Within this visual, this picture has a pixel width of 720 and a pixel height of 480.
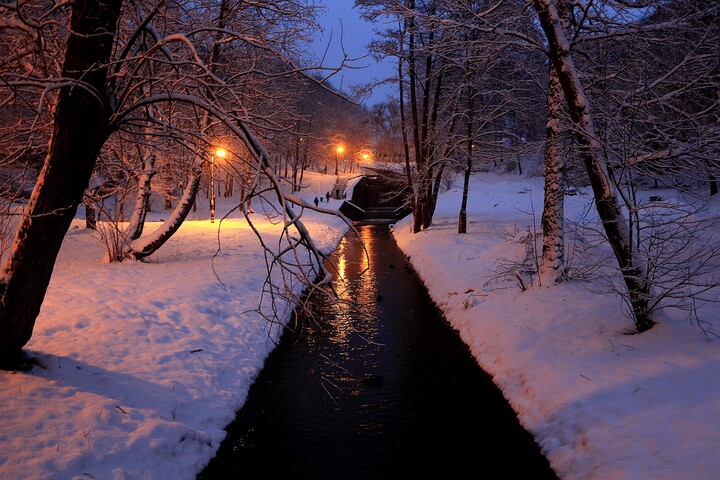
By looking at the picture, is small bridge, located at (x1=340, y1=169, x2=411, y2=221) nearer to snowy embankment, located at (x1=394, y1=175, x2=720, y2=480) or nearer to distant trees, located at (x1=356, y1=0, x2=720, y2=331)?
distant trees, located at (x1=356, y1=0, x2=720, y2=331)

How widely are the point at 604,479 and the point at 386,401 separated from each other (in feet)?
11.7

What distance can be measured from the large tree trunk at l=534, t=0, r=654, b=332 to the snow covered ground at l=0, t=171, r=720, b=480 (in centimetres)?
56

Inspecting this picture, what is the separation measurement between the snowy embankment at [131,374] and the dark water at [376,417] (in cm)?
52

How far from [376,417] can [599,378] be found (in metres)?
3.29

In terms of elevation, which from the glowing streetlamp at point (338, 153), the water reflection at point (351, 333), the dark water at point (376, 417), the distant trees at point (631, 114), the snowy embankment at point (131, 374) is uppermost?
the glowing streetlamp at point (338, 153)

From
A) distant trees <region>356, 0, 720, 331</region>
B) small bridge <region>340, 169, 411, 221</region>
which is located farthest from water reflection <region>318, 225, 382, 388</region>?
small bridge <region>340, 169, 411, 221</region>

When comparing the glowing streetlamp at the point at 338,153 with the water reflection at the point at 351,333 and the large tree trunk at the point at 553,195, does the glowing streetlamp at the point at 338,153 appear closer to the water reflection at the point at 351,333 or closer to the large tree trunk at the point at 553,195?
the water reflection at the point at 351,333

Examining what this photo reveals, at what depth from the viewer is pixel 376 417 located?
716cm

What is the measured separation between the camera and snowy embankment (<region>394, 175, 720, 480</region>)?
4.82m

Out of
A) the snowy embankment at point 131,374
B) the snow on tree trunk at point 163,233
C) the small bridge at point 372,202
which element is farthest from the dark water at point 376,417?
the small bridge at point 372,202

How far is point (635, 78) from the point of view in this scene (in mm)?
8703

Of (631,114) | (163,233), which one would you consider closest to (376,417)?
(631,114)

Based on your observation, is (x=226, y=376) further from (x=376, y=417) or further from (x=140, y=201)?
(x=140, y=201)

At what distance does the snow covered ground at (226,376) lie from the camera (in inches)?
193
